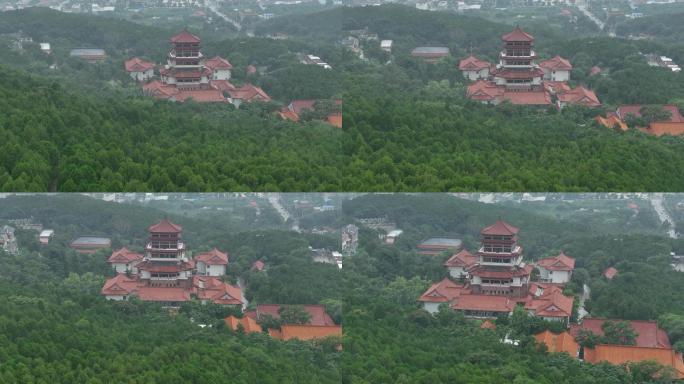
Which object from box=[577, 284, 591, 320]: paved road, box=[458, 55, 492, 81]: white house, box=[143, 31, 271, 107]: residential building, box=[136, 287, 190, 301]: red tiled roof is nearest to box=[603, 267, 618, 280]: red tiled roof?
box=[577, 284, 591, 320]: paved road

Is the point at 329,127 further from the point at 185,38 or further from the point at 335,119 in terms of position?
the point at 185,38

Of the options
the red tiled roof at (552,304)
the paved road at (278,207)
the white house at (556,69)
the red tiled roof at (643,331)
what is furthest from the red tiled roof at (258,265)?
the white house at (556,69)

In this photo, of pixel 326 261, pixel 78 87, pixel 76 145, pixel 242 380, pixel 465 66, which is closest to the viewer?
pixel 242 380

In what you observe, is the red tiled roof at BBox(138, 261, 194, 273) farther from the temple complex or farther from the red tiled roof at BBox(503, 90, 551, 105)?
the red tiled roof at BBox(503, 90, 551, 105)

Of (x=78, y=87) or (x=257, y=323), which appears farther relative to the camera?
(x=78, y=87)

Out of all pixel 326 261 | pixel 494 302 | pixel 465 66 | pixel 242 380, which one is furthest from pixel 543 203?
pixel 465 66

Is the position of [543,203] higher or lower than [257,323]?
higher

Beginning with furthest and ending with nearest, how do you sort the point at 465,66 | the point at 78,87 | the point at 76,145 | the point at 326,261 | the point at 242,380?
the point at 465,66, the point at 78,87, the point at 76,145, the point at 326,261, the point at 242,380

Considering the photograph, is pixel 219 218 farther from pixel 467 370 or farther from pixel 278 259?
pixel 467 370
